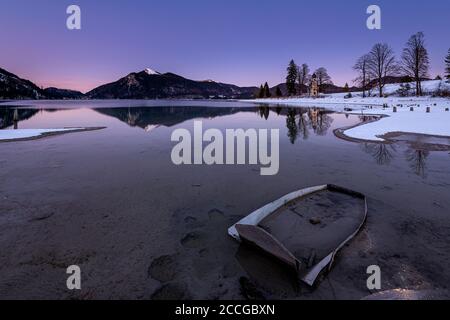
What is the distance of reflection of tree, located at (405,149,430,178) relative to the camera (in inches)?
403

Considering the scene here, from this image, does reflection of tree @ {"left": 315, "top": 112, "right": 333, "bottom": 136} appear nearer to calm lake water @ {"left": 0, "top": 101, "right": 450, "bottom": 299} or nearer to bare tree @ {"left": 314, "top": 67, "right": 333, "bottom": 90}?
calm lake water @ {"left": 0, "top": 101, "right": 450, "bottom": 299}

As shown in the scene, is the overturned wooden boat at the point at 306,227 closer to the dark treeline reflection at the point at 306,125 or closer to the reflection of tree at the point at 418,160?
the reflection of tree at the point at 418,160

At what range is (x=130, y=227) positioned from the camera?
6.13 m

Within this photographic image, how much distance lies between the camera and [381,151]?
14.1 metres

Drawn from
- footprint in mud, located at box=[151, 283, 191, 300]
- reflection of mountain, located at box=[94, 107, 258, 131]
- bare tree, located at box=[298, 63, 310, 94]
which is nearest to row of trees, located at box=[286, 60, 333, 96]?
bare tree, located at box=[298, 63, 310, 94]

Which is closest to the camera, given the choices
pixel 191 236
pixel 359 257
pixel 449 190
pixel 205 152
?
pixel 359 257

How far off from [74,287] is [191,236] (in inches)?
94.8

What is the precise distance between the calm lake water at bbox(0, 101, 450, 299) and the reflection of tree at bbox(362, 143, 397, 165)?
20cm

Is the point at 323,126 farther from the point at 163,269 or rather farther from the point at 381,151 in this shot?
the point at 163,269

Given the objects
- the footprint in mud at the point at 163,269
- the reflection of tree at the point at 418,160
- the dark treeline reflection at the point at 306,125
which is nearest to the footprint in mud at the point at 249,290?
the footprint in mud at the point at 163,269
